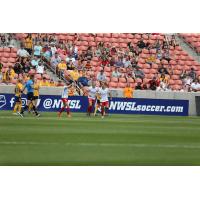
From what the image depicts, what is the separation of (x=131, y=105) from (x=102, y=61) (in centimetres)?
285

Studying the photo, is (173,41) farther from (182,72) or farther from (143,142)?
(143,142)

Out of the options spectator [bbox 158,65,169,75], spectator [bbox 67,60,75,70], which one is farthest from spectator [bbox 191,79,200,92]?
spectator [bbox 67,60,75,70]

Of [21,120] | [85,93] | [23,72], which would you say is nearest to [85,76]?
[85,93]

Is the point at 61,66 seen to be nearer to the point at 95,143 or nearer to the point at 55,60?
the point at 55,60

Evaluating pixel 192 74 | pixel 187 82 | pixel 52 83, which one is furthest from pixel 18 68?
pixel 192 74

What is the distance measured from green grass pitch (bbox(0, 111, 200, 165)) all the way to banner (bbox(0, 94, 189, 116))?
19.9ft

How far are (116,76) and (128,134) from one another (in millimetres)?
11429

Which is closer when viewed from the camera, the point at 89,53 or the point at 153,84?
the point at 153,84

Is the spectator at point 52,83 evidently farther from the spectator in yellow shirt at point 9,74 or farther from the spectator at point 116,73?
the spectator at point 116,73

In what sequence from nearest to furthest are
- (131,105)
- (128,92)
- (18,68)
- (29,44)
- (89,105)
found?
(89,105), (131,105), (128,92), (18,68), (29,44)

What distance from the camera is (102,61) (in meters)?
27.1

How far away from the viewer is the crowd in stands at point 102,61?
26.1m

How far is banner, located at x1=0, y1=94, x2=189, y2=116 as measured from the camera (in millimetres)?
24672

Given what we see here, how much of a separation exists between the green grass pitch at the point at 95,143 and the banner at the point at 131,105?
6.06 m
